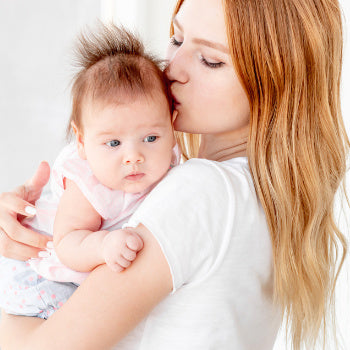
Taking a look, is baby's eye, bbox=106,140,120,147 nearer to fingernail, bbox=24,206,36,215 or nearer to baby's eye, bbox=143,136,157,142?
baby's eye, bbox=143,136,157,142

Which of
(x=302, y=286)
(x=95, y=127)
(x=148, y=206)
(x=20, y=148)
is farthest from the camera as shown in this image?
(x=20, y=148)

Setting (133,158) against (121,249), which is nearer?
(121,249)

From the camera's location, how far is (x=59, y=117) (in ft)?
7.56

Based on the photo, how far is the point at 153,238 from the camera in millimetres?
969

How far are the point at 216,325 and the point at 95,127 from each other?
453 millimetres

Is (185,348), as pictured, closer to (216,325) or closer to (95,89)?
(216,325)

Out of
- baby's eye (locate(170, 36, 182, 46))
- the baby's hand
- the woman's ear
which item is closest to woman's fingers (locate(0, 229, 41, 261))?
the woman's ear

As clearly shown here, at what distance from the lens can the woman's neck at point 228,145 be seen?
Result: 129 cm

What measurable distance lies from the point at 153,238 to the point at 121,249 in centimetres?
6

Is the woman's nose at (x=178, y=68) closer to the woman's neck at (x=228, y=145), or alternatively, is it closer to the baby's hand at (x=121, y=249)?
the woman's neck at (x=228, y=145)

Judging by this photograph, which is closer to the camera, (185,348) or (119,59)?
(185,348)

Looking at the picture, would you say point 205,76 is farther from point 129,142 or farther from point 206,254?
point 206,254

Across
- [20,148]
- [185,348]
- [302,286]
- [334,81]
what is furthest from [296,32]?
[20,148]

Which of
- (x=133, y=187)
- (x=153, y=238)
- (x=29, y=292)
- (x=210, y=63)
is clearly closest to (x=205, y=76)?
(x=210, y=63)
